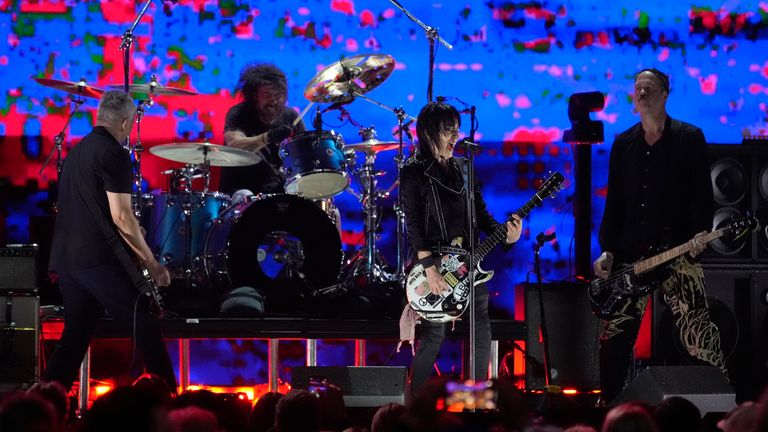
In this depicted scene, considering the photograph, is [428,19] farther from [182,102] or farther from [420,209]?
[420,209]

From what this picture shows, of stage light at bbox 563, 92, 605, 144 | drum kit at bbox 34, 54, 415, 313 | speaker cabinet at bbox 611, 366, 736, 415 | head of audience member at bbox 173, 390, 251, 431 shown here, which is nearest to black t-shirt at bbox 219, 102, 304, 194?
drum kit at bbox 34, 54, 415, 313

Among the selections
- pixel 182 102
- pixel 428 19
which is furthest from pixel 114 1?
pixel 428 19

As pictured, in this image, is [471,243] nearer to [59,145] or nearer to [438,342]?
[438,342]

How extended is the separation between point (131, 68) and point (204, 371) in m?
3.14

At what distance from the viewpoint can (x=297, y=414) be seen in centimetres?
344

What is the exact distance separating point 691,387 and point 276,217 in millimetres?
4232

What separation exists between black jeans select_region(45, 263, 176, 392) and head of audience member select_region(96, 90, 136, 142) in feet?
2.67

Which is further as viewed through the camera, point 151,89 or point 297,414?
point 151,89

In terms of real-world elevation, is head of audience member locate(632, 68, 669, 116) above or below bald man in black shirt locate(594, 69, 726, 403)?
above

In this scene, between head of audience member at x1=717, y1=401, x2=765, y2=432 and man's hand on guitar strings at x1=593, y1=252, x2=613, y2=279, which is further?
man's hand on guitar strings at x1=593, y1=252, x2=613, y2=279

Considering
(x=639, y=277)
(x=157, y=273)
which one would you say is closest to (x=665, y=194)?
(x=639, y=277)

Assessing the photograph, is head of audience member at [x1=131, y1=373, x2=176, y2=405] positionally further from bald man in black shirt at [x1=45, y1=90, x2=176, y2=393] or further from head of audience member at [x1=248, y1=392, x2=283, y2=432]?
bald man in black shirt at [x1=45, y1=90, x2=176, y2=393]

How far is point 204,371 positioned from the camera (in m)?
9.50

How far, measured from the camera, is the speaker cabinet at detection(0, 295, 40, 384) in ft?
23.3
